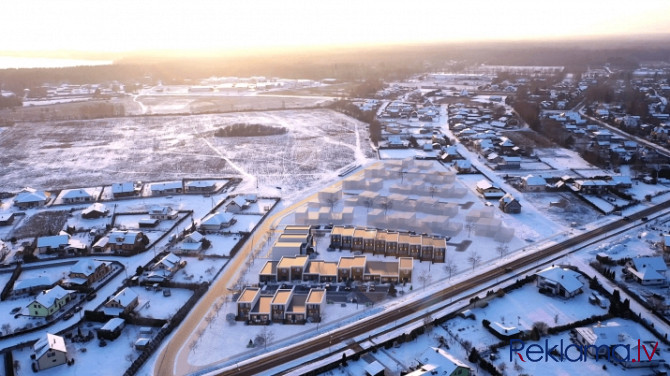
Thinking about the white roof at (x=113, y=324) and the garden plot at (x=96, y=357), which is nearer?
the garden plot at (x=96, y=357)

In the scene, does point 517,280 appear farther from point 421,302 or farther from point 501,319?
point 421,302

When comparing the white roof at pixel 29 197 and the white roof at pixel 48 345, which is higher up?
the white roof at pixel 29 197

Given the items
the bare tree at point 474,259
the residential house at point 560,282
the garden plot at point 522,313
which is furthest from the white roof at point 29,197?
the residential house at point 560,282

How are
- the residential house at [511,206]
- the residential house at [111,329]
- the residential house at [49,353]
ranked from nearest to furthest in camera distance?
the residential house at [49,353], the residential house at [111,329], the residential house at [511,206]

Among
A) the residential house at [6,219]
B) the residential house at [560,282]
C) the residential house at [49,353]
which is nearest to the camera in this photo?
the residential house at [49,353]

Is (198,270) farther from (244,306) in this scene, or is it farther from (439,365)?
(439,365)

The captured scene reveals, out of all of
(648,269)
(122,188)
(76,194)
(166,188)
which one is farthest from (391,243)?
(76,194)

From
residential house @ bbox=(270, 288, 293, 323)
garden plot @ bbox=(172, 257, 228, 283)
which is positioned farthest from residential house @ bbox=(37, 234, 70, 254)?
residential house @ bbox=(270, 288, 293, 323)

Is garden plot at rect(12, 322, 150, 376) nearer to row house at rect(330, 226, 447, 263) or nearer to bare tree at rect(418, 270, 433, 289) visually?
row house at rect(330, 226, 447, 263)

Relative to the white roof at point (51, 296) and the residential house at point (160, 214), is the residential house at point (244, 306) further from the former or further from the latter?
the residential house at point (160, 214)
